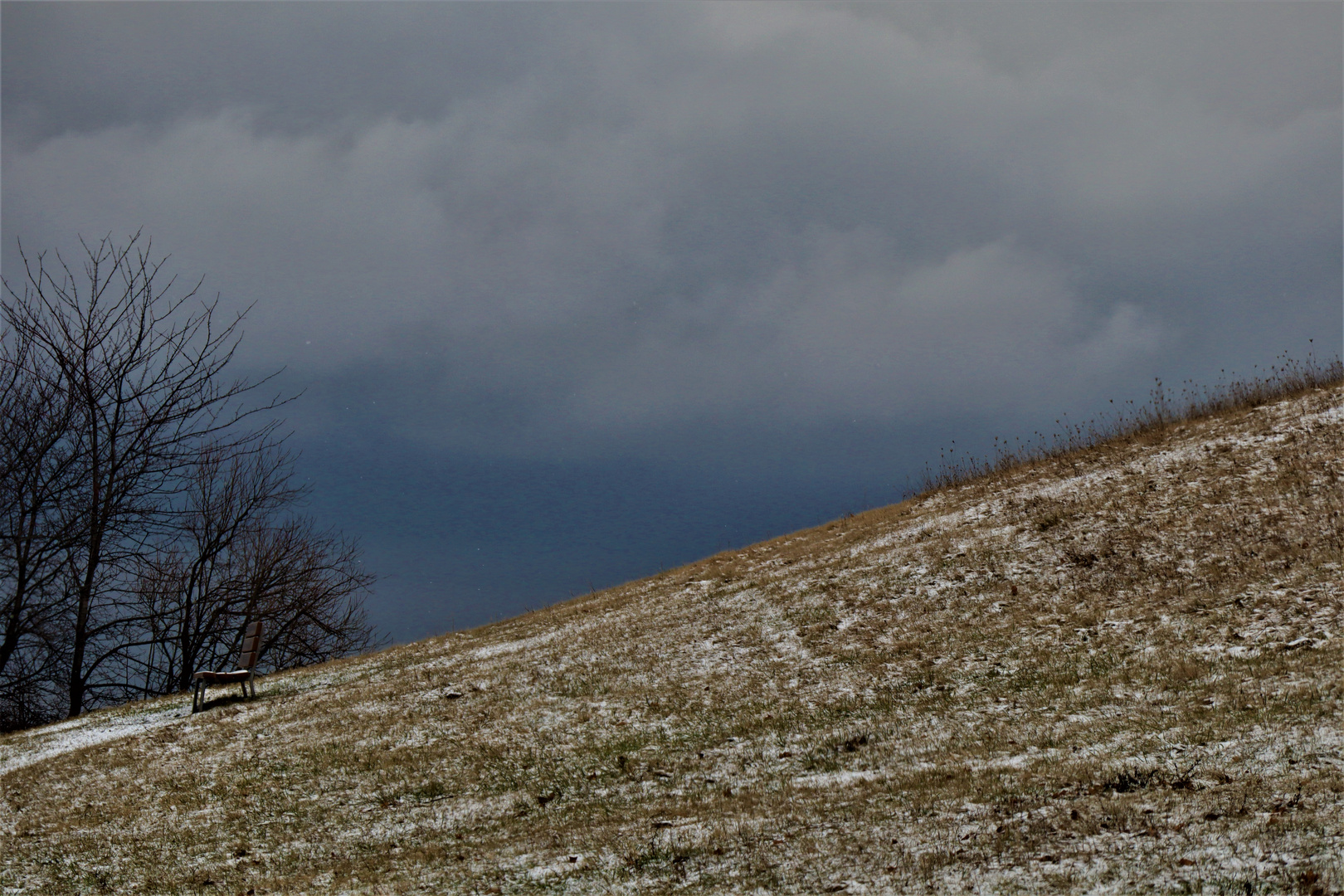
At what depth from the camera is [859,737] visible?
1115 centimetres

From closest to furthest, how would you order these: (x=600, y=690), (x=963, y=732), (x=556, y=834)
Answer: (x=556, y=834) → (x=963, y=732) → (x=600, y=690)

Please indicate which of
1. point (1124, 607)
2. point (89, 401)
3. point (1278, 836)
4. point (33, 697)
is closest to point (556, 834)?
point (1278, 836)

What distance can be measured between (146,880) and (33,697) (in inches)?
838

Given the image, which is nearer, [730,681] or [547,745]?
[547,745]

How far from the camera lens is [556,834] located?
29.6 ft

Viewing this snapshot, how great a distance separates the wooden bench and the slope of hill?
0.61m

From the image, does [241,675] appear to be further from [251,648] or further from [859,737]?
[859,737]

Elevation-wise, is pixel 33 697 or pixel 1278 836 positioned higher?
pixel 33 697

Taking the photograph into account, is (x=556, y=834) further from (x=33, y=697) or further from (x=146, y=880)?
(x=33, y=697)

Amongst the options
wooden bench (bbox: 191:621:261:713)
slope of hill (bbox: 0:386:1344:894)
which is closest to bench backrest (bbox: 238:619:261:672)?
wooden bench (bbox: 191:621:261:713)

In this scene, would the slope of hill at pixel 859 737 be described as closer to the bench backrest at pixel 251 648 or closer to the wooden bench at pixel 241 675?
the wooden bench at pixel 241 675

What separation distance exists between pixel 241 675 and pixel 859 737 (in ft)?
48.7

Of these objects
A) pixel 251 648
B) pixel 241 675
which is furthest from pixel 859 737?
pixel 251 648

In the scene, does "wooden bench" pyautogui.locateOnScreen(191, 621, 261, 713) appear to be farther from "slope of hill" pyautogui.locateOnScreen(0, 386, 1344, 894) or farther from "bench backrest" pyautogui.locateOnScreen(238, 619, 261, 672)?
"slope of hill" pyautogui.locateOnScreen(0, 386, 1344, 894)
